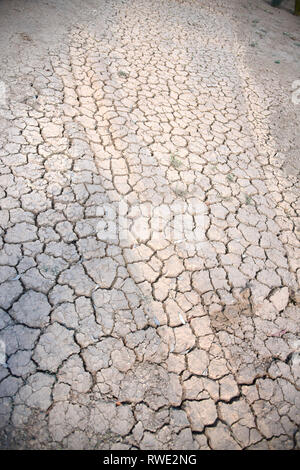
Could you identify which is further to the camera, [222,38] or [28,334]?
[222,38]

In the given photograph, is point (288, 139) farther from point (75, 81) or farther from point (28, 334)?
point (28, 334)

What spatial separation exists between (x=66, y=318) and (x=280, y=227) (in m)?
2.12

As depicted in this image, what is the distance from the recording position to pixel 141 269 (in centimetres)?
233

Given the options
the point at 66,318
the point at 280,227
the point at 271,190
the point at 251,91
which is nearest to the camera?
the point at 66,318

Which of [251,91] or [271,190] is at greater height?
[251,91]

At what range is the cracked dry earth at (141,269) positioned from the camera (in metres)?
1.73

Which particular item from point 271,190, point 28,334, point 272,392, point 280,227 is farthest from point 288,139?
point 28,334

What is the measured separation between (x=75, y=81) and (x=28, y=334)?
3.28 m

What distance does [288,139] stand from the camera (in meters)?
3.88

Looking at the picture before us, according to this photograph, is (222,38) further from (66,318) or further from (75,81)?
(66,318)

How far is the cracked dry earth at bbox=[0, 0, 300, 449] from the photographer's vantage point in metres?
1.73
